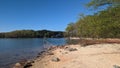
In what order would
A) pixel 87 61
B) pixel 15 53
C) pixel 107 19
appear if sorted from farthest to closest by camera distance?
pixel 15 53
pixel 87 61
pixel 107 19

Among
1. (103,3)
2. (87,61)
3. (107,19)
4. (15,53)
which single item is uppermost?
(103,3)

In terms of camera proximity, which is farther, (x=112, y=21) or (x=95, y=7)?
(x=95, y=7)

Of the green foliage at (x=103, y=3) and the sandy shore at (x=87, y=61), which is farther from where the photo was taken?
the sandy shore at (x=87, y=61)

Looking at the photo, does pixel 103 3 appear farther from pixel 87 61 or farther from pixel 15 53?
pixel 15 53

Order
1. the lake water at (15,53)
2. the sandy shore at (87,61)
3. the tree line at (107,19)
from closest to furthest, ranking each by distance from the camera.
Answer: the tree line at (107,19) → the sandy shore at (87,61) → the lake water at (15,53)

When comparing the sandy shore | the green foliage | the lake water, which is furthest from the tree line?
the lake water

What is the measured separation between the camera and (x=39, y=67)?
18891 millimetres

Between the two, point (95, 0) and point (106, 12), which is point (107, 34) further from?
point (95, 0)

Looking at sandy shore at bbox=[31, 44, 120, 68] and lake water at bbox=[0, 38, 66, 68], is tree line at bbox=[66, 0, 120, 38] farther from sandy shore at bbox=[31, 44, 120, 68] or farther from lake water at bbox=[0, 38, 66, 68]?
lake water at bbox=[0, 38, 66, 68]

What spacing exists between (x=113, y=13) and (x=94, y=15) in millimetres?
1257

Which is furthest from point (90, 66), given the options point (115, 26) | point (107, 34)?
point (115, 26)

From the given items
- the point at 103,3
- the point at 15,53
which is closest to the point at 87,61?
the point at 103,3

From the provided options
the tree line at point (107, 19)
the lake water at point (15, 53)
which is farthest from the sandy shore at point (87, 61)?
the lake water at point (15, 53)

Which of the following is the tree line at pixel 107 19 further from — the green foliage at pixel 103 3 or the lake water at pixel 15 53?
the lake water at pixel 15 53
